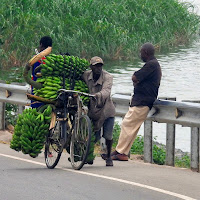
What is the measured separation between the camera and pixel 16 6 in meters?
29.1

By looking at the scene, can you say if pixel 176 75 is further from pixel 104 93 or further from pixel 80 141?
pixel 80 141

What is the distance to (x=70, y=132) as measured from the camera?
35.4 ft

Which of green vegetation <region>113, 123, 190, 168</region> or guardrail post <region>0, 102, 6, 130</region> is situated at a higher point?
guardrail post <region>0, 102, 6, 130</region>

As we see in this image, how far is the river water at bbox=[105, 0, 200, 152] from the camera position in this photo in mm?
18578

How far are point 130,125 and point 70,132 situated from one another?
1.45m

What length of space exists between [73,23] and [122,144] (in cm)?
1743

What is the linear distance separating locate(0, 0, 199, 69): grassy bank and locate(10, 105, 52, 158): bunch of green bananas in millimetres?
15032

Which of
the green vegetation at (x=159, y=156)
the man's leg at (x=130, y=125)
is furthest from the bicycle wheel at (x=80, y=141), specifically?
the green vegetation at (x=159, y=156)

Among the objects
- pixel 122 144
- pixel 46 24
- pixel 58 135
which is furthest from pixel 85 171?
pixel 46 24

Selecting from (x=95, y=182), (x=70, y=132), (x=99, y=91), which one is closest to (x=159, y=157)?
(x=99, y=91)

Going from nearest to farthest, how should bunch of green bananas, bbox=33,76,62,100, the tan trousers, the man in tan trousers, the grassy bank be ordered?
1. bunch of green bananas, bbox=33,76,62,100
2. the man in tan trousers
3. the tan trousers
4. the grassy bank

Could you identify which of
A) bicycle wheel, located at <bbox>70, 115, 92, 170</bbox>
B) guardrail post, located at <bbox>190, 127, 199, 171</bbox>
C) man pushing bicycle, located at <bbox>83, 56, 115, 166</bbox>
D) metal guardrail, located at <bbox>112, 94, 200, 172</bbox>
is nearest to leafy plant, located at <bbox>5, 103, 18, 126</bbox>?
metal guardrail, located at <bbox>112, 94, 200, 172</bbox>

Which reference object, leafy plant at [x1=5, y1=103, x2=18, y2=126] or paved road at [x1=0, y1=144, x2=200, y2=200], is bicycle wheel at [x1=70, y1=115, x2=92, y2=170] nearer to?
paved road at [x1=0, y1=144, x2=200, y2=200]

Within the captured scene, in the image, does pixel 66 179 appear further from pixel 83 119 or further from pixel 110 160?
pixel 110 160
